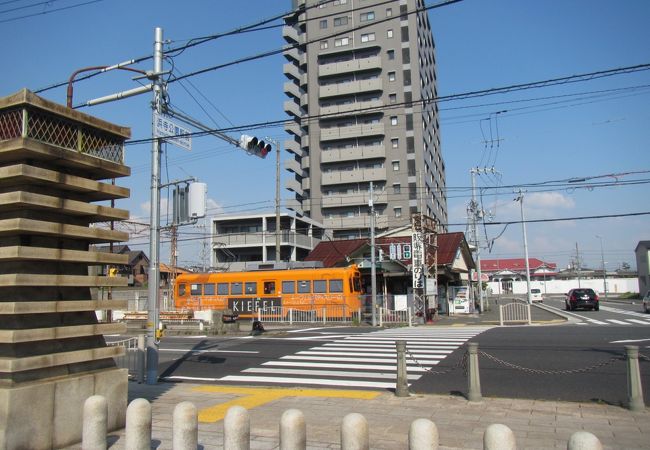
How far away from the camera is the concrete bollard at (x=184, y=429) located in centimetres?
529

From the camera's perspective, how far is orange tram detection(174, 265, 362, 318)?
2998cm

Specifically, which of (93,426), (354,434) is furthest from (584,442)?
(93,426)

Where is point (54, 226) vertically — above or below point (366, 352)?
above

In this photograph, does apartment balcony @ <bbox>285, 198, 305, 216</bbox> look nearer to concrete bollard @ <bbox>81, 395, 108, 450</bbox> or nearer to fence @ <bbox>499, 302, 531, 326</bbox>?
fence @ <bbox>499, 302, 531, 326</bbox>

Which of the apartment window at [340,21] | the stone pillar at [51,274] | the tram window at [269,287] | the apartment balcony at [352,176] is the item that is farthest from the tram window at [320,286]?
the apartment window at [340,21]

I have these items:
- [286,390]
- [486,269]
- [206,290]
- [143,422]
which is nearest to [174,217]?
[286,390]

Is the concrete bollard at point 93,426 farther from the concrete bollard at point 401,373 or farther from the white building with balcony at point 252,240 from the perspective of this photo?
the white building with balcony at point 252,240

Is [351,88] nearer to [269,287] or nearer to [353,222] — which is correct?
[353,222]

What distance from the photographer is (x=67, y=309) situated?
6.69 meters

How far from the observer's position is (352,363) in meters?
13.9

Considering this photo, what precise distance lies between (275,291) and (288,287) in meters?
0.90

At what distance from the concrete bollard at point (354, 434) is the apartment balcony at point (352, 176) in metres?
66.5

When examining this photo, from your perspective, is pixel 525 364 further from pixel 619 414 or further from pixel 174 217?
pixel 174 217

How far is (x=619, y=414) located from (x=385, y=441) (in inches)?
151
